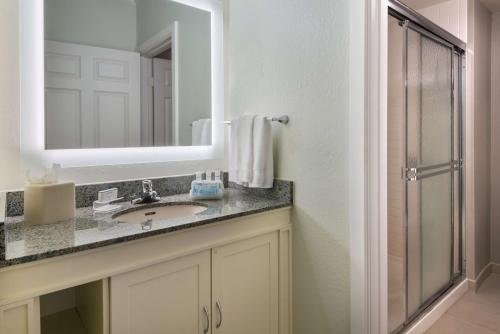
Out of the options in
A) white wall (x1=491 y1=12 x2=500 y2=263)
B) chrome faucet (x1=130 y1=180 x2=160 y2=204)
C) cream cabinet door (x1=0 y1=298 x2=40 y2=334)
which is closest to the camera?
cream cabinet door (x1=0 y1=298 x2=40 y2=334)

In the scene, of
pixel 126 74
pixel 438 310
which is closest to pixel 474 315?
pixel 438 310

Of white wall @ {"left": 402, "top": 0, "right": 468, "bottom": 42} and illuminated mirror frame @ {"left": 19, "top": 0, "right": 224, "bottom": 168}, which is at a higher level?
white wall @ {"left": 402, "top": 0, "right": 468, "bottom": 42}

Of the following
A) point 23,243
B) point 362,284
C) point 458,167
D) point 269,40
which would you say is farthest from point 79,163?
point 458,167

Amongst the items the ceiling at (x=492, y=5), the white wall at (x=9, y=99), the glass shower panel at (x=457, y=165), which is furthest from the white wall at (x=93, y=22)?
the ceiling at (x=492, y=5)

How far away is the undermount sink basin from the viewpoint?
4.72 feet

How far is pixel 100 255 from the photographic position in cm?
101

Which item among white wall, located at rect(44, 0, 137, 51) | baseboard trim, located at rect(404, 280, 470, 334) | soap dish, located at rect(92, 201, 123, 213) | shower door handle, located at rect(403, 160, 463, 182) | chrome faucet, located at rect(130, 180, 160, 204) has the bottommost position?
baseboard trim, located at rect(404, 280, 470, 334)

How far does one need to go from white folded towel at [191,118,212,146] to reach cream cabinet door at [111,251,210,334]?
0.80 m

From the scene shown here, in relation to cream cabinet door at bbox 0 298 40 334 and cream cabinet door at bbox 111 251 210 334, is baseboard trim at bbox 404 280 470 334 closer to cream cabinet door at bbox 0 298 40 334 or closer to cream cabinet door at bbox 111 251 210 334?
cream cabinet door at bbox 111 251 210 334

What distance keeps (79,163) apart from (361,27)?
1300 millimetres

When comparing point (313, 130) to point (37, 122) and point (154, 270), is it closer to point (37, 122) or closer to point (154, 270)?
point (154, 270)

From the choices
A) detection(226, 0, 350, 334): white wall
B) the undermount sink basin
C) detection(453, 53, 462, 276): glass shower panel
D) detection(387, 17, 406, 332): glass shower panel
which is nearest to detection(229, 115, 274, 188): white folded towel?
detection(226, 0, 350, 334): white wall

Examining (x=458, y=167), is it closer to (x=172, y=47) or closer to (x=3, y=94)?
(x=172, y=47)

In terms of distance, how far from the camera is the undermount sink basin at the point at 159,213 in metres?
1.44
